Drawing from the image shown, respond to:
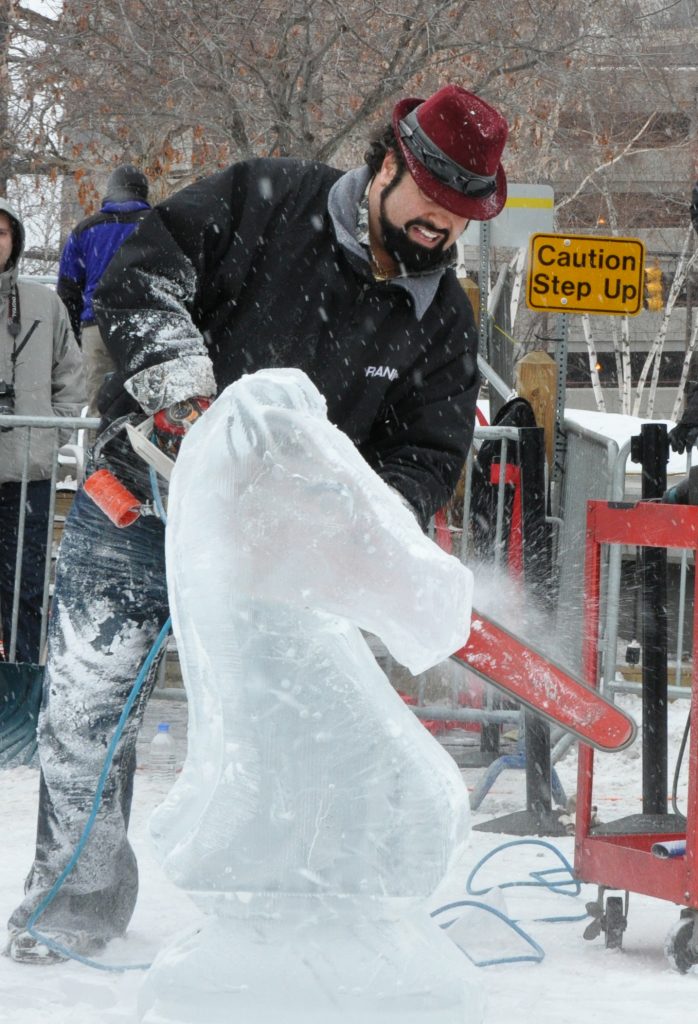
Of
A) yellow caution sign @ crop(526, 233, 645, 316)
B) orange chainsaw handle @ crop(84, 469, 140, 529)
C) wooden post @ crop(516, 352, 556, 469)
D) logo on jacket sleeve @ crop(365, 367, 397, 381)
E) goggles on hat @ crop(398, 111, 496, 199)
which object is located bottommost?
orange chainsaw handle @ crop(84, 469, 140, 529)

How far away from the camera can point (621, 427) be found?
12.6m

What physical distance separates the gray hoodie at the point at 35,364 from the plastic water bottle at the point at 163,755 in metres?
1.26

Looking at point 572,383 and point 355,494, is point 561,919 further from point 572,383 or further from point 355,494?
point 572,383

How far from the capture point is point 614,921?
11.1 feet

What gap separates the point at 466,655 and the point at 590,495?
11.7ft

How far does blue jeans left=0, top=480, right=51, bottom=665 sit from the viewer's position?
572 cm

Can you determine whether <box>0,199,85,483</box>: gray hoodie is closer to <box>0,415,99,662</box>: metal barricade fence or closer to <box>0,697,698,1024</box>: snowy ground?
<box>0,415,99,662</box>: metal barricade fence

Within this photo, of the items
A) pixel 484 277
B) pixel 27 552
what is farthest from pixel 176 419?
pixel 484 277

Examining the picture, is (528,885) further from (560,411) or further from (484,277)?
(484,277)

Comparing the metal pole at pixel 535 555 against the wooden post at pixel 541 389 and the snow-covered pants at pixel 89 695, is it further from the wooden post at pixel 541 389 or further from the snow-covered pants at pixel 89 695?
the snow-covered pants at pixel 89 695

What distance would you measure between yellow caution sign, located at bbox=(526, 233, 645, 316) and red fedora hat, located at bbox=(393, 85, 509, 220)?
330cm

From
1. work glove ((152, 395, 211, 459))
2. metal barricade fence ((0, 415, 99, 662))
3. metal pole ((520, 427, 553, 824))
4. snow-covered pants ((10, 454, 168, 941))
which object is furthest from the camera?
metal barricade fence ((0, 415, 99, 662))

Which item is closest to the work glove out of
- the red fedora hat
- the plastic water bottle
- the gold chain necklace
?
the gold chain necklace

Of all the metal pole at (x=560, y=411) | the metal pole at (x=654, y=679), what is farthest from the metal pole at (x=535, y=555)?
the metal pole at (x=654, y=679)
